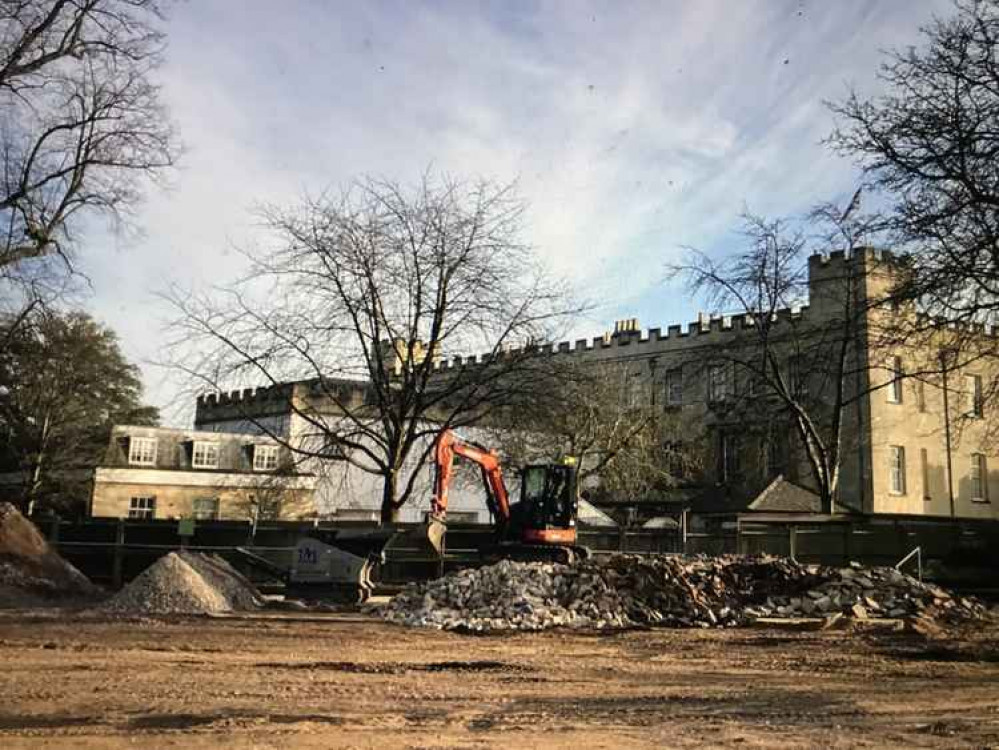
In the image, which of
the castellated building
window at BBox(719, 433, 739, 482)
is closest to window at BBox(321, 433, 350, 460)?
the castellated building

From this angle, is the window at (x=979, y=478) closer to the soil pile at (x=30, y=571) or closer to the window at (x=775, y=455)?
the window at (x=775, y=455)

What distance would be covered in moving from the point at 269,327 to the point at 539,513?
7.87 metres

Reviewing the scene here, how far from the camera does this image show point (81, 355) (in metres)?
49.0

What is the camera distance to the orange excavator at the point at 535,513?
77.7 feet

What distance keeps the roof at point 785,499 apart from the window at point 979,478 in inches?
625

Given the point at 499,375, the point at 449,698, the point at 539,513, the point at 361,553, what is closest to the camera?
the point at 449,698

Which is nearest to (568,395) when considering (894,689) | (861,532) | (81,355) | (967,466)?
(861,532)

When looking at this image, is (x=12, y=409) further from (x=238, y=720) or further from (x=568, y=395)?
(x=238, y=720)

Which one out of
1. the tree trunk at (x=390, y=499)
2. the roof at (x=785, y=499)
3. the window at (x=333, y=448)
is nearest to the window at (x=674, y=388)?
the roof at (x=785, y=499)

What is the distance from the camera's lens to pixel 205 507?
169 ft

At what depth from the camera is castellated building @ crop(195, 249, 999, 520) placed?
4084cm

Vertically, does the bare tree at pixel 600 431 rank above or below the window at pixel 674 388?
below

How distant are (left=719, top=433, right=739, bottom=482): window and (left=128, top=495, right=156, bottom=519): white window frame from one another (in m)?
28.7

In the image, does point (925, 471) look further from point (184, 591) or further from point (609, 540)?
point (184, 591)
